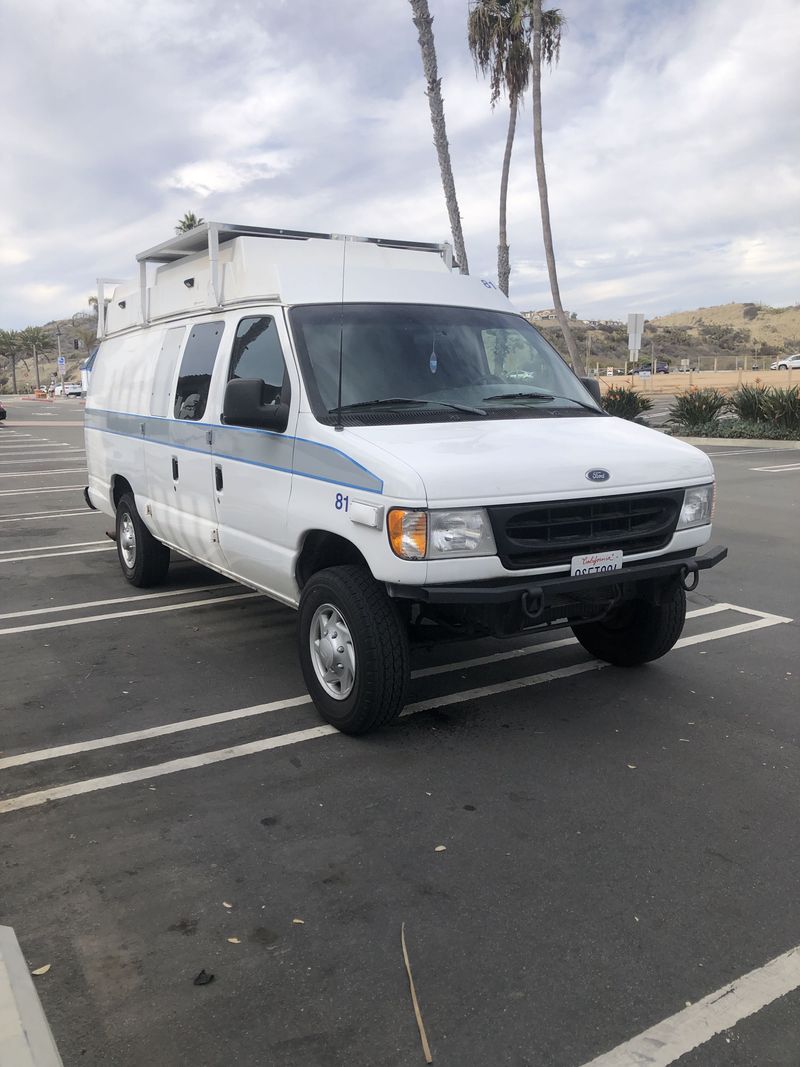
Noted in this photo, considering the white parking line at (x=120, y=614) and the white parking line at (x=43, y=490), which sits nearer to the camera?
the white parking line at (x=120, y=614)

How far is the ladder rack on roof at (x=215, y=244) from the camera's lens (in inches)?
228

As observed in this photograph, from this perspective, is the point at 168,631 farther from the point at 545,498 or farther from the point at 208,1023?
the point at 208,1023

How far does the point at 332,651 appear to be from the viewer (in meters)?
4.61

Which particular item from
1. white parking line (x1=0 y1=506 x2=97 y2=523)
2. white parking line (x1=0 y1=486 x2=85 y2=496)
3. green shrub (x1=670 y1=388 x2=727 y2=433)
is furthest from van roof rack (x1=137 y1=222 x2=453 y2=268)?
green shrub (x1=670 y1=388 x2=727 y2=433)

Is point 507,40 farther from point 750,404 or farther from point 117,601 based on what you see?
point 117,601

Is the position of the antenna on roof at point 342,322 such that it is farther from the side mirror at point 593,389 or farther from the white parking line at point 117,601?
the white parking line at point 117,601

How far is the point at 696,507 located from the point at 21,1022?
381cm

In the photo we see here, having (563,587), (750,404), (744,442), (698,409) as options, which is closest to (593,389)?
(563,587)

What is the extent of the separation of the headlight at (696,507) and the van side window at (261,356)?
7.25 feet

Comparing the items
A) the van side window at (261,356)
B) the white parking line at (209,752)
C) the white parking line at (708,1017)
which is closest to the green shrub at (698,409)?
the white parking line at (209,752)

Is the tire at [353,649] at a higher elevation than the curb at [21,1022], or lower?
higher

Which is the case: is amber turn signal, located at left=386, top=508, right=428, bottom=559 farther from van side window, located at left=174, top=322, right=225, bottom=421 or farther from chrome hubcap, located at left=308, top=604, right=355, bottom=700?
van side window, located at left=174, top=322, right=225, bottom=421

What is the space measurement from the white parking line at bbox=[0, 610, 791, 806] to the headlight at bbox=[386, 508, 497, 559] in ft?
4.15

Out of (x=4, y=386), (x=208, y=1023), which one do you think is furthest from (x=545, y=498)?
(x=4, y=386)
